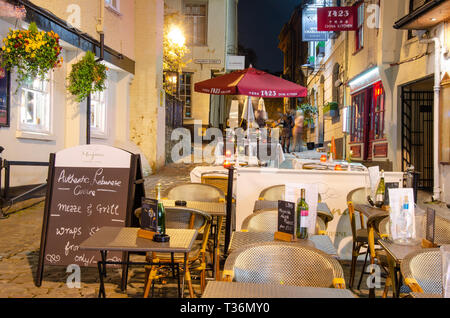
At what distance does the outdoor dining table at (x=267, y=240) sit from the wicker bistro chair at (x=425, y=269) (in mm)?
577

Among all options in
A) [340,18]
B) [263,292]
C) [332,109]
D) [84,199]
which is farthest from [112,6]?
[263,292]

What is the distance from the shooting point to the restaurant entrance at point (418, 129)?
12648mm

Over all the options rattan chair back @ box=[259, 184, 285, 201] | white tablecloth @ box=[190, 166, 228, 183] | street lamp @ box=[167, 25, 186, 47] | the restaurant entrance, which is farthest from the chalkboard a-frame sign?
street lamp @ box=[167, 25, 186, 47]

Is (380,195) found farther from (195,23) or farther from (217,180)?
(195,23)

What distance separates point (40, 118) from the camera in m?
9.88

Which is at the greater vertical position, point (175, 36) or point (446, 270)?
point (175, 36)

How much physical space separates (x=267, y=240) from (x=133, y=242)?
3.19 feet

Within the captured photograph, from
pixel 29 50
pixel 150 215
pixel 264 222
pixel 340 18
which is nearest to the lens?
pixel 150 215

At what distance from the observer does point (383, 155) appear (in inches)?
538

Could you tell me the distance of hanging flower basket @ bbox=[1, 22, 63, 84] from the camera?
25.8 feet

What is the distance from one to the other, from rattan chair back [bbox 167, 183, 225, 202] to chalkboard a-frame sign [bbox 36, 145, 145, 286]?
2.66 ft

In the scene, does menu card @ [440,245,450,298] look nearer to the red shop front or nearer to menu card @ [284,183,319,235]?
menu card @ [284,183,319,235]

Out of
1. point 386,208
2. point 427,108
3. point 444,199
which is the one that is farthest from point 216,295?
point 427,108

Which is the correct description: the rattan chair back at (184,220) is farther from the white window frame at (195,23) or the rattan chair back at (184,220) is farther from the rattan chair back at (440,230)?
the white window frame at (195,23)
